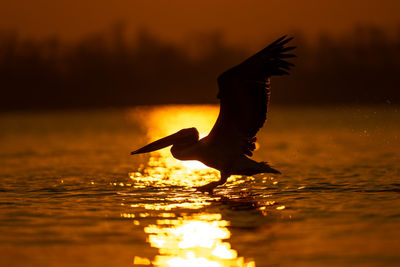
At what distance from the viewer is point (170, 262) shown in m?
8.09

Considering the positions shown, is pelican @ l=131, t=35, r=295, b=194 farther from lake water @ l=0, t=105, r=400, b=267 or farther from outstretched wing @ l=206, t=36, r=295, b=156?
lake water @ l=0, t=105, r=400, b=267

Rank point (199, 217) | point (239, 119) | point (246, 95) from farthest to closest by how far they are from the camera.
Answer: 1. point (239, 119)
2. point (246, 95)
3. point (199, 217)

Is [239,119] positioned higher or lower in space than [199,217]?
higher

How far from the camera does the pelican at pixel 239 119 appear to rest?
1212 centimetres

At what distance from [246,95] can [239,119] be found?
0.53m

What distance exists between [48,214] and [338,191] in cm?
465

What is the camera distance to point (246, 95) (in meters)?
12.4

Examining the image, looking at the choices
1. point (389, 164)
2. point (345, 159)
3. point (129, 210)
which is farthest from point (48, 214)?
point (345, 159)

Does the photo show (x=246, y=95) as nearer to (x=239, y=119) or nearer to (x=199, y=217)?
(x=239, y=119)

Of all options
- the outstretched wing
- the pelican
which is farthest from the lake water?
the outstretched wing

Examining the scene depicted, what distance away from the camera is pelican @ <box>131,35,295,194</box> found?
12.1m

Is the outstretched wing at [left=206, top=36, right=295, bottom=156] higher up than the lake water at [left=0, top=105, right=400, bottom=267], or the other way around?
the outstretched wing at [left=206, top=36, right=295, bottom=156]

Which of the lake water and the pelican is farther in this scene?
the pelican

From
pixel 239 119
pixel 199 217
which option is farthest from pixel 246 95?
pixel 199 217
